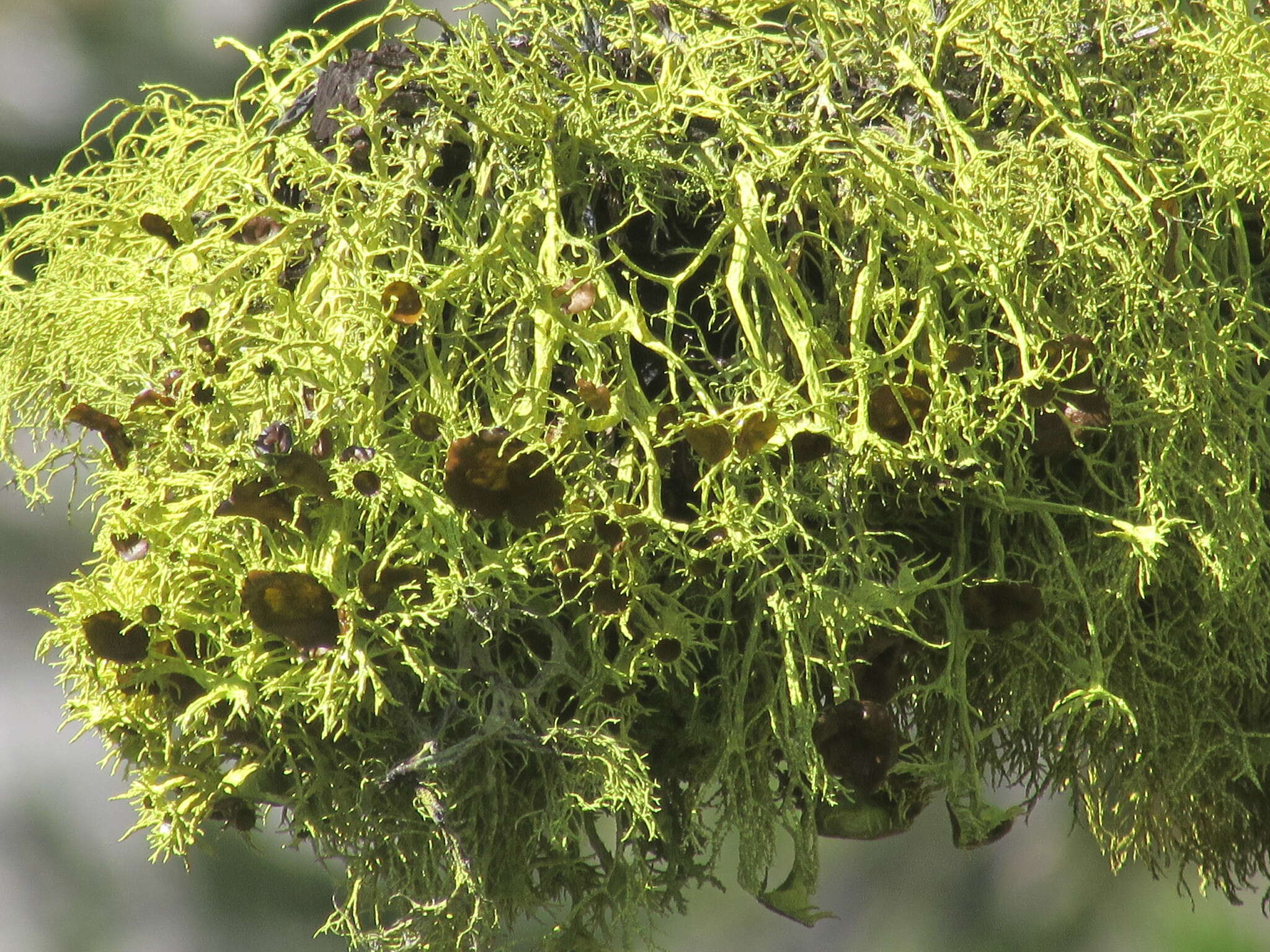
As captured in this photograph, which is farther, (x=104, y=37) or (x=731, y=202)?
(x=104, y=37)

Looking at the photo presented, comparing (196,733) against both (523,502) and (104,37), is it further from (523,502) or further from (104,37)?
(104,37)

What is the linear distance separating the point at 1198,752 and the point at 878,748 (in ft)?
0.62

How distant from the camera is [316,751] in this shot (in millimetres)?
533

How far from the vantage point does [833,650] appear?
503mm

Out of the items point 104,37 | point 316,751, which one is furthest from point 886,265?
point 104,37

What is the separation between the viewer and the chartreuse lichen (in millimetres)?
496

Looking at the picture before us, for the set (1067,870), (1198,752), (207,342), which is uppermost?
(207,342)

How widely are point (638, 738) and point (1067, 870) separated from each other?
0.97 m

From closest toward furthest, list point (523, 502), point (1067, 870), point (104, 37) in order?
point (523, 502) < point (104, 37) < point (1067, 870)

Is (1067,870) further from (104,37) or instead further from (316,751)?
(104,37)

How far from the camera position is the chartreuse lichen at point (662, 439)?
1.63 feet

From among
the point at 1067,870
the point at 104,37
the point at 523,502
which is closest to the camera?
the point at 523,502

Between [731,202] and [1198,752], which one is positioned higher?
[731,202]

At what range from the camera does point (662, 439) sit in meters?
0.49
